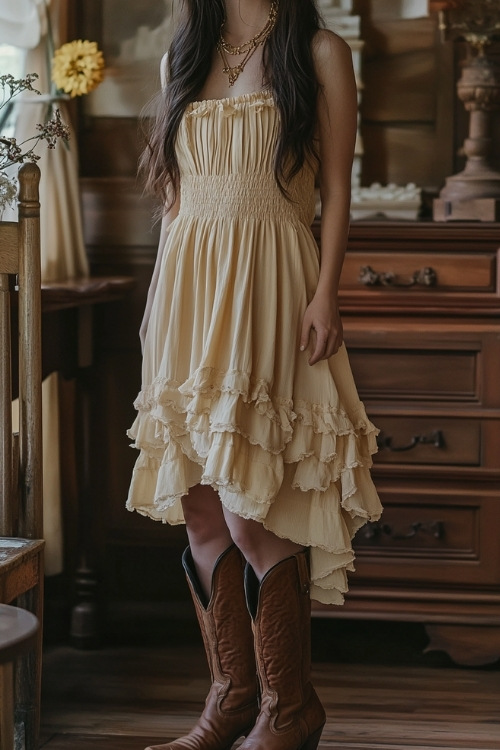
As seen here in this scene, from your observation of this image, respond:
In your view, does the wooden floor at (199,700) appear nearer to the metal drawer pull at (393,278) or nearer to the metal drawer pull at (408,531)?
the metal drawer pull at (408,531)

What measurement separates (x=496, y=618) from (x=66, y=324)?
1223 mm

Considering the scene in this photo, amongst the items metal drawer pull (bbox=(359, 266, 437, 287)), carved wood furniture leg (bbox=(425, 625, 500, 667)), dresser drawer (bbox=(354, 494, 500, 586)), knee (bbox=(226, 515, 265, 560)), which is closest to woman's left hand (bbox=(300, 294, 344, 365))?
knee (bbox=(226, 515, 265, 560))

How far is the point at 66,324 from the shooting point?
8.14ft

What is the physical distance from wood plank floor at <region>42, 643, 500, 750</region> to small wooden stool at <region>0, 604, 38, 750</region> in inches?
35.2

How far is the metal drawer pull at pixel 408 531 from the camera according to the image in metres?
2.42

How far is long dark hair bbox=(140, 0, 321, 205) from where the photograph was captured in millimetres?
1703

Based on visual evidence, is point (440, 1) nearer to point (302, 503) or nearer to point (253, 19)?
point (253, 19)

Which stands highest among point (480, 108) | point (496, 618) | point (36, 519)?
point (480, 108)

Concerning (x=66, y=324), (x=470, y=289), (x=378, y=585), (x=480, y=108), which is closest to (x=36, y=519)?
(x=66, y=324)

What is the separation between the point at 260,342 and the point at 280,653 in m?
0.54

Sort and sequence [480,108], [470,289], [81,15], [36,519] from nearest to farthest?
[36,519] → [470,289] → [480,108] → [81,15]

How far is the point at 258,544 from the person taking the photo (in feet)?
5.88

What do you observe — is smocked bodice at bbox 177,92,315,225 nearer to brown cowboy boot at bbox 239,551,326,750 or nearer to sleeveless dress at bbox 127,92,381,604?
sleeveless dress at bbox 127,92,381,604

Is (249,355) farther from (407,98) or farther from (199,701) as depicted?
(407,98)
